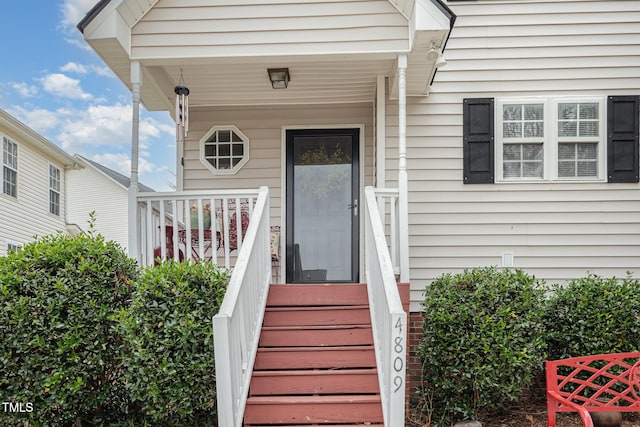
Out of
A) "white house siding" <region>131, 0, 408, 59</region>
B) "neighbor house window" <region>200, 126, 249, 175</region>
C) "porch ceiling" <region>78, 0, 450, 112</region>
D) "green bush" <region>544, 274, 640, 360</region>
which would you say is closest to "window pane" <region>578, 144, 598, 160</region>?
"green bush" <region>544, 274, 640, 360</region>

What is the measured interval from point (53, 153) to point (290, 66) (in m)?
11.5

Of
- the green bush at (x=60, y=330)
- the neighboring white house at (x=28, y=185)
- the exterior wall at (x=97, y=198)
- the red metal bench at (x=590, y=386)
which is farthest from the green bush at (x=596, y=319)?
the exterior wall at (x=97, y=198)

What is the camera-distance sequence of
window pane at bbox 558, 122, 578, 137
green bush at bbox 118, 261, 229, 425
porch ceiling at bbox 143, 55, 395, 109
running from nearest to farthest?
green bush at bbox 118, 261, 229, 425 → porch ceiling at bbox 143, 55, 395, 109 → window pane at bbox 558, 122, 578, 137

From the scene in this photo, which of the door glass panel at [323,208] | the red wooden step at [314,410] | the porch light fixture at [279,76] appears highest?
the porch light fixture at [279,76]

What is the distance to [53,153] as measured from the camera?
602 inches

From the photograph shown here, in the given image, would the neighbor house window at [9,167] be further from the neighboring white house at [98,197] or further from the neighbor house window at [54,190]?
the neighboring white house at [98,197]

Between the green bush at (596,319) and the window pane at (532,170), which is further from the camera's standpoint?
the window pane at (532,170)

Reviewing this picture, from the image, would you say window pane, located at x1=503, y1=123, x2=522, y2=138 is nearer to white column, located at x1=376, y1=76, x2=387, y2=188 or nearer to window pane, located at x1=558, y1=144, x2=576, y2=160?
window pane, located at x1=558, y1=144, x2=576, y2=160

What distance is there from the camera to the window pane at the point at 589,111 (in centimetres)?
632

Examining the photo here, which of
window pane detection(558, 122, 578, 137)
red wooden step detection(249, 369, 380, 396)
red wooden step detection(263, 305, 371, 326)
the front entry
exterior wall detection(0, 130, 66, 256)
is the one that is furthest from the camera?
exterior wall detection(0, 130, 66, 256)

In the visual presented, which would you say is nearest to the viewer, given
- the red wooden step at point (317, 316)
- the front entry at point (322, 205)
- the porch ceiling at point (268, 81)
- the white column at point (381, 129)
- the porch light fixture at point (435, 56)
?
the red wooden step at point (317, 316)

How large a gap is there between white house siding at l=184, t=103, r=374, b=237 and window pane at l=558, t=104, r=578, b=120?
2.11m

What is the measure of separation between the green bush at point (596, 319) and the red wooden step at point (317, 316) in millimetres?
1771

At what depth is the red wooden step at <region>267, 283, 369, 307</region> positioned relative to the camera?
16.6 feet
